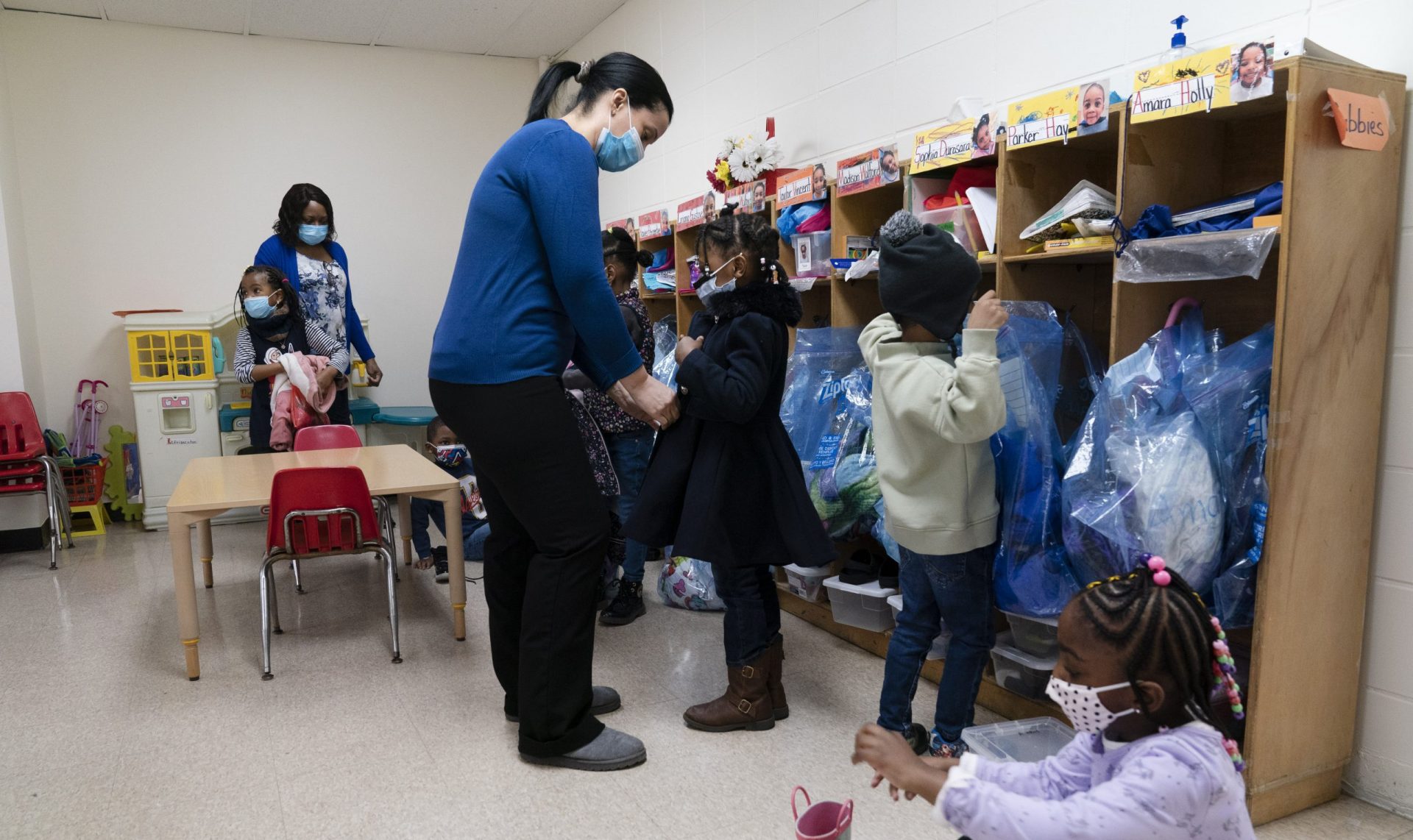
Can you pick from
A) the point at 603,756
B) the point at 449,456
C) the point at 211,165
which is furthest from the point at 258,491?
the point at 211,165

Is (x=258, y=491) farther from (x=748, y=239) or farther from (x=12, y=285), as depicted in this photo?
(x=12, y=285)

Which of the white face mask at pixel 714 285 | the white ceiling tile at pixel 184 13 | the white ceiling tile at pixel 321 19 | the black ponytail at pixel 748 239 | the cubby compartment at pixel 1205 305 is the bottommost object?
the cubby compartment at pixel 1205 305

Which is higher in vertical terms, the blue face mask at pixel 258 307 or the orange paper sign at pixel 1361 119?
the orange paper sign at pixel 1361 119

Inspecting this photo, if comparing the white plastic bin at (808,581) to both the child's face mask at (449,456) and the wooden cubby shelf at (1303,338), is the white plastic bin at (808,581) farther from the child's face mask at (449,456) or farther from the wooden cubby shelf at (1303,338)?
the child's face mask at (449,456)

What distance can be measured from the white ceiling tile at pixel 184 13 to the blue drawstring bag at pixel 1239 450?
5.01 metres

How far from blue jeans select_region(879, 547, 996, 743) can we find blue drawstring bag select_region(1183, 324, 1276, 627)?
456 millimetres

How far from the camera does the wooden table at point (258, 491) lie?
2.64 meters

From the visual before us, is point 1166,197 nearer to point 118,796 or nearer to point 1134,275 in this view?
point 1134,275

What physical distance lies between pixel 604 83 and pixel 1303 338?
1.47m

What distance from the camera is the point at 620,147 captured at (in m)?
1.99

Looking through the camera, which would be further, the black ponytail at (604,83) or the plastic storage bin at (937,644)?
the plastic storage bin at (937,644)

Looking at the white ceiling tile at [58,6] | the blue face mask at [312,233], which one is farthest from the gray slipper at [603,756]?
the white ceiling tile at [58,6]

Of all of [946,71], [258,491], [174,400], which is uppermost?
[946,71]

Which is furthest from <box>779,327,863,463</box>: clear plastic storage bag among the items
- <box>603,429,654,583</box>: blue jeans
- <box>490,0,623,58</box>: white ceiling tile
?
<box>490,0,623,58</box>: white ceiling tile
